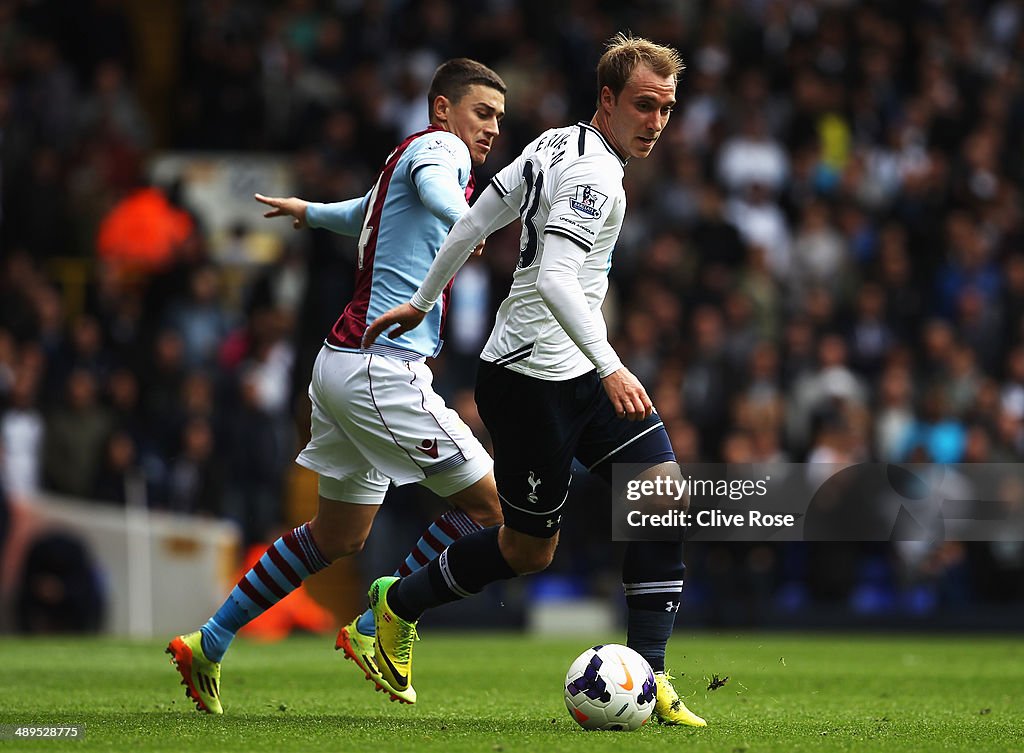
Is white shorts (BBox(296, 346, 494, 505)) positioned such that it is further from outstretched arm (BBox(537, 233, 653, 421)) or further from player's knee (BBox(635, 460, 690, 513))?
outstretched arm (BBox(537, 233, 653, 421))

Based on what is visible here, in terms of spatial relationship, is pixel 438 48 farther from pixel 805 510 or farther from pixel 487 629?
pixel 805 510

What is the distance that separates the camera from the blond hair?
627cm

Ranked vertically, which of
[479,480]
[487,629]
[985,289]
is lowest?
[487,629]

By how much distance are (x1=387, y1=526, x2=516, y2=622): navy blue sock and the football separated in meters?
0.57

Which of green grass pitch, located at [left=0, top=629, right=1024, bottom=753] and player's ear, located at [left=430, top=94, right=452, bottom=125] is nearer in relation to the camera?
green grass pitch, located at [left=0, top=629, right=1024, bottom=753]

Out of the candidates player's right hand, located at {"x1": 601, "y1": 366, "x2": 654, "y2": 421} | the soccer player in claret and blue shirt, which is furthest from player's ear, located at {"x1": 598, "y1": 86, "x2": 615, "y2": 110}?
player's right hand, located at {"x1": 601, "y1": 366, "x2": 654, "y2": 421}

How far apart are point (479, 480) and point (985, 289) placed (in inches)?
387

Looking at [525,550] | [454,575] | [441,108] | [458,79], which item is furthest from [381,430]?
[458,79]

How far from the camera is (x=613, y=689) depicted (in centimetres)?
608

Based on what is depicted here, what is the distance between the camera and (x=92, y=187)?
16891mm

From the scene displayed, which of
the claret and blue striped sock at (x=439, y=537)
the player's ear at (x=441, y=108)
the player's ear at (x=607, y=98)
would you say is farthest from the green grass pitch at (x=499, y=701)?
the player's ear at (x=441, y=108)

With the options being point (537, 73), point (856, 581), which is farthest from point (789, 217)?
point (856, 581)

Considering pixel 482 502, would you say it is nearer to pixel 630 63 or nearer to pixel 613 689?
pixel 613 689

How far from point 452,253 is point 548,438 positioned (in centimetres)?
76
